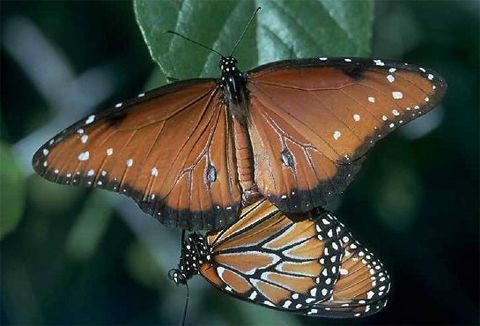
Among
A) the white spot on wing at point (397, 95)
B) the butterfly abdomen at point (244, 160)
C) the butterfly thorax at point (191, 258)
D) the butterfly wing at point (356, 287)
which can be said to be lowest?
the butterfly wing at point (356, 287)

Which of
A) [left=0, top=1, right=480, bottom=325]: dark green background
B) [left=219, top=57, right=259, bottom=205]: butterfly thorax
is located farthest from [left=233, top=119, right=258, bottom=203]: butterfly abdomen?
[left=0, top=1, right=480, bottom=325]: dark green background

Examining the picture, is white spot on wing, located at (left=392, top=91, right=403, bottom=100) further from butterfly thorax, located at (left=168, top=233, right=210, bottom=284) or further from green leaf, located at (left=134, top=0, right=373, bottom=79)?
butterfly thorax, located at (left=168, top=233, right=210, bottom=284)

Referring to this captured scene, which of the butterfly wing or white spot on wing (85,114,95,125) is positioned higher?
white spot on wing (85,114,95,125)

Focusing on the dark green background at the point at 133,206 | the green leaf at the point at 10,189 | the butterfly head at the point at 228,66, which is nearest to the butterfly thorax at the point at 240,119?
the butterfly head at the point at 228,66

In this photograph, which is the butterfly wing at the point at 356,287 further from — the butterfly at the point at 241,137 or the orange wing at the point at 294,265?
the butterfly at the point at 241,137

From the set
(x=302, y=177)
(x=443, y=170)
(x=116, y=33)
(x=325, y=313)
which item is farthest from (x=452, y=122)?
(x=302, y=177)

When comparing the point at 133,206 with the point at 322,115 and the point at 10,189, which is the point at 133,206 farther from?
the point at 322,115

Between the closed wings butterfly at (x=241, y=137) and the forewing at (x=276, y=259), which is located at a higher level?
the closed wings butterfly at (x=241, y=137)
